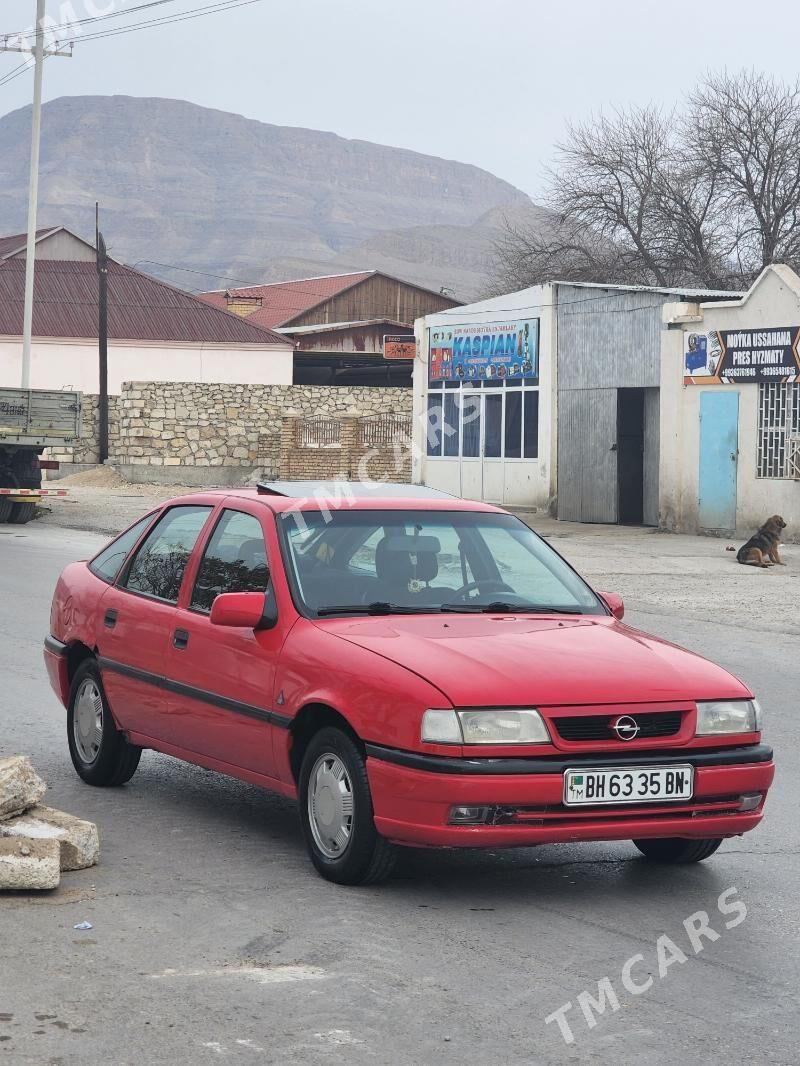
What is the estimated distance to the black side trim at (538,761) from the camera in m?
5.39

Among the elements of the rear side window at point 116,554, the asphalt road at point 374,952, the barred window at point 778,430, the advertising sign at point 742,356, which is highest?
the advertising sign at point 742,356

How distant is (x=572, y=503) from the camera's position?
3111 cm

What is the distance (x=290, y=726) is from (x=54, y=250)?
6778 centimetres

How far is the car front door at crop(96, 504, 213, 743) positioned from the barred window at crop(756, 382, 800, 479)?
724 inches

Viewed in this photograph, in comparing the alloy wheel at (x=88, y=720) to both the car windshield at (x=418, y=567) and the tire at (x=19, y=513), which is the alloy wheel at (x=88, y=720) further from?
the tire at (x=19, y=513)

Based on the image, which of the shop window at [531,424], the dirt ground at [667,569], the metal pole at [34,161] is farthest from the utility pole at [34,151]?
the shop window at [531,424]

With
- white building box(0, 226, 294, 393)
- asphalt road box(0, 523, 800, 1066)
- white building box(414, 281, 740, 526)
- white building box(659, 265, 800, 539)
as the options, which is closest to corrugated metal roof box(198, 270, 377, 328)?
white building box(0, 226, 294, 393)

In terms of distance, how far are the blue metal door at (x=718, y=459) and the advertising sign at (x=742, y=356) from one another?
344 millimetres

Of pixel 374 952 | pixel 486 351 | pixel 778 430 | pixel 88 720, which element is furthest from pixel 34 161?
pixel 374 952

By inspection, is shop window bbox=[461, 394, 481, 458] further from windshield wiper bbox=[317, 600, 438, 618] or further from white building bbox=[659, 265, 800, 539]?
windshield wiper bbox=[317, 600, 438, 618]

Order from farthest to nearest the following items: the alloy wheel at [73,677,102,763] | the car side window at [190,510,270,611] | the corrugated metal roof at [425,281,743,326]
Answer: the corrugated metal roof at [425,281,743,326] < the alloy wheel at [73,677,102,763] < the car side window at [190,510,270,611]

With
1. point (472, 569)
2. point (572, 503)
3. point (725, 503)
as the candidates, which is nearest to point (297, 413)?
point (572, 503)

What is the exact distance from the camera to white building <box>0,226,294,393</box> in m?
60.1

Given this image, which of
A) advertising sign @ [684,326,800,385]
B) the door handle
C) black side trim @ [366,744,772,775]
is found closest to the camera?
black side trim @ [366,744,772,775]
